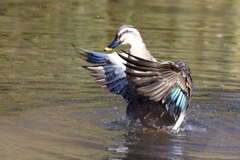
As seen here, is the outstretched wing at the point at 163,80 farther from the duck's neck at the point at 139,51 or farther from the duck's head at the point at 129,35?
the duck's head at the point at 129,35

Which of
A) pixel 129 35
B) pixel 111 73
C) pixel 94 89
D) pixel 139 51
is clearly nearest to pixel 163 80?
pixel 139 51

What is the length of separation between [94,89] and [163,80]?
9.87 feet

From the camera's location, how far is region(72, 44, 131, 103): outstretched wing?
22.1 ft

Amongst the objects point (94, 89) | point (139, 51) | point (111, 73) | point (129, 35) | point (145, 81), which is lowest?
point (94, 89)

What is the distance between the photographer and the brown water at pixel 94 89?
5422mm

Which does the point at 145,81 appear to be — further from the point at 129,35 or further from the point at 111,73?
the point at 111,73

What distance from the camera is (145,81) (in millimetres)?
5215

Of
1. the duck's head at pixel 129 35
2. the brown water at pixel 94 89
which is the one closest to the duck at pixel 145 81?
the duck's head at pixel 129 35

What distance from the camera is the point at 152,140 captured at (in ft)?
19.1

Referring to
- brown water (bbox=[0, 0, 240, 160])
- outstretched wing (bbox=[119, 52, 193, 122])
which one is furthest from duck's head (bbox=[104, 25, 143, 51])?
brown water (bbox=[0, 0, 240, 160])

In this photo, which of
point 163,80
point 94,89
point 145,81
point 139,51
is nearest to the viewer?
point 145,81

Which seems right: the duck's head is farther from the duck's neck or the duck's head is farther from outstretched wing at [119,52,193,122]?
outstretched wing at [119,52,193,122]

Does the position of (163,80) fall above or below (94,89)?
above

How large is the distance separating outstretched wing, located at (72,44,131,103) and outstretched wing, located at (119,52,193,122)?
1114mm
